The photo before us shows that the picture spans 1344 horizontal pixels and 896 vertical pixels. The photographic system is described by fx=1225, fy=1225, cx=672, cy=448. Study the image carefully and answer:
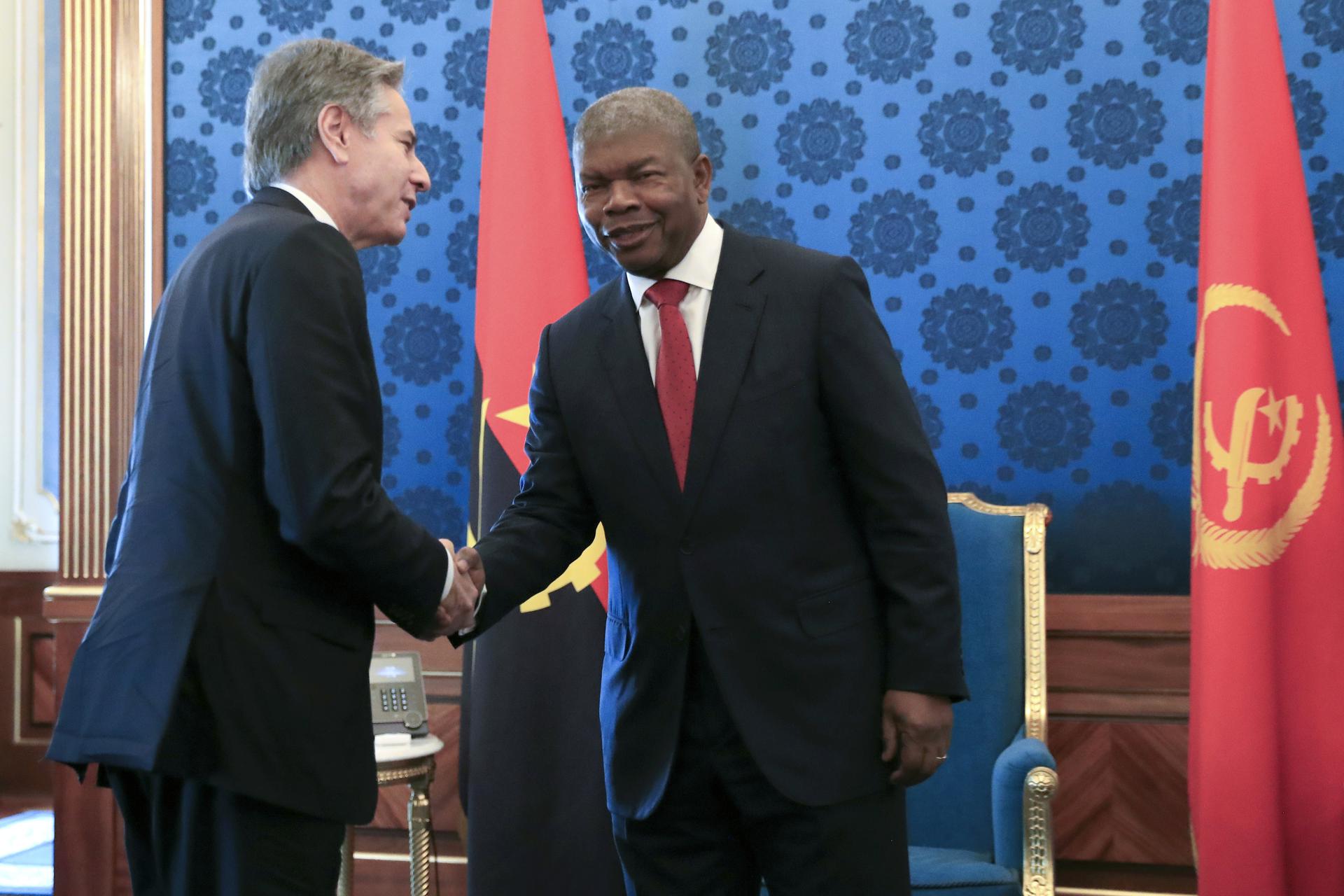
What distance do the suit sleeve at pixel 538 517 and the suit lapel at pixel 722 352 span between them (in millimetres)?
298

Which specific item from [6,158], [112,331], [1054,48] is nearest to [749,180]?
[1054,48]

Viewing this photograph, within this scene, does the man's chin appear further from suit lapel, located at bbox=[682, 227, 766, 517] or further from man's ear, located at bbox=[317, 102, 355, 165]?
man's ear, located at bbox=[317, 102, 355, 165]

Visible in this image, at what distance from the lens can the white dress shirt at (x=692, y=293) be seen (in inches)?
73.8

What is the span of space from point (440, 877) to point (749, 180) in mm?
2264

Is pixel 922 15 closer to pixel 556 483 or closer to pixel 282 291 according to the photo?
pixel 556 483

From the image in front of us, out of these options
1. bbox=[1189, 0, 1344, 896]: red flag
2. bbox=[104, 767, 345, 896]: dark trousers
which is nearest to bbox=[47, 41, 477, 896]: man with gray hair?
bbox=[104, 767, 345, 896]: dark trousers

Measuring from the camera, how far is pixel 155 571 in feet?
5.08

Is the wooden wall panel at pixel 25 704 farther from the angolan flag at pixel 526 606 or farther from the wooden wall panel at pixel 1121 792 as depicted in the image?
the wooden wall panel at pixel 1121 792

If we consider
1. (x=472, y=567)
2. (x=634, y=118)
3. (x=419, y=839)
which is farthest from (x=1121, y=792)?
(x=634, y=118)

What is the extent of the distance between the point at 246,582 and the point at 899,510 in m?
0.88

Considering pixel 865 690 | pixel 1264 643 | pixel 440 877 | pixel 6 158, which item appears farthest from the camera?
pixel 6 158

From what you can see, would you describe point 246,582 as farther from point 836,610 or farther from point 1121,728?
point 1121,728

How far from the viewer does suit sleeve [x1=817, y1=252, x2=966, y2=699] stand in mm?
1703

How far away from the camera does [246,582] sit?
1.57 meters
